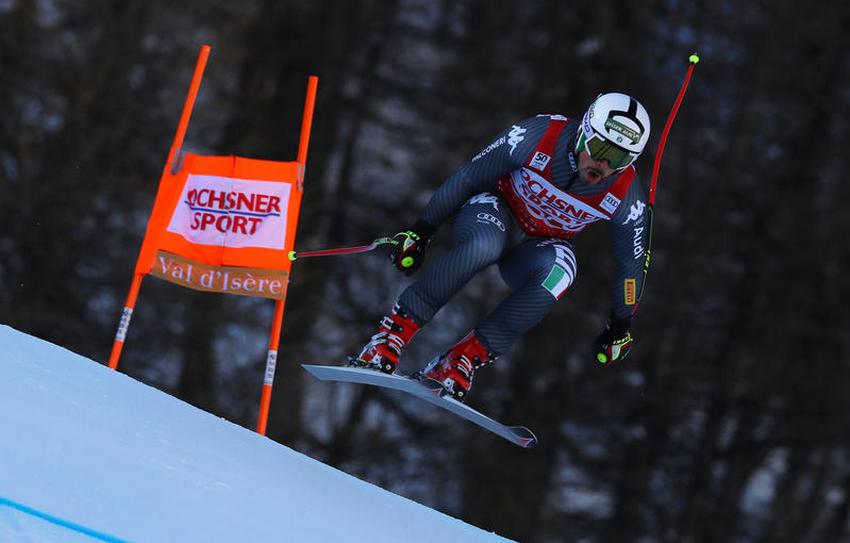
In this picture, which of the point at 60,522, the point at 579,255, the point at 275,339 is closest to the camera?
the point at 60,522

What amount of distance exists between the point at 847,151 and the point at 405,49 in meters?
5.14

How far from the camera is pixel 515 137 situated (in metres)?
6.37

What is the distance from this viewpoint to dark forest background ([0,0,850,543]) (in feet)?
52.9

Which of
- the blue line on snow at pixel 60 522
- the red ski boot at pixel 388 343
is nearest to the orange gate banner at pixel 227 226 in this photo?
the red ski boot at pixel 388 343

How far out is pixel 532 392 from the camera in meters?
16.4

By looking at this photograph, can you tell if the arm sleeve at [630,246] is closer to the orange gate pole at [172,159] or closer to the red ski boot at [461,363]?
the red ski boot at [461,363]

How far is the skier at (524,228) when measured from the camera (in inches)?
248

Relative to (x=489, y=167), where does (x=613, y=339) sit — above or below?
below

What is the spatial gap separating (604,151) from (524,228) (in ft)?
1.99

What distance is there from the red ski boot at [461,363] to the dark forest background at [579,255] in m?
9.24

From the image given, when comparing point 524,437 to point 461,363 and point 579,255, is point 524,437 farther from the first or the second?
point 579,255

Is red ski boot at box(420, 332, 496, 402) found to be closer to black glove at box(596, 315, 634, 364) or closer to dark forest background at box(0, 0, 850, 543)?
black glove at box(596, 315, 634, 364)

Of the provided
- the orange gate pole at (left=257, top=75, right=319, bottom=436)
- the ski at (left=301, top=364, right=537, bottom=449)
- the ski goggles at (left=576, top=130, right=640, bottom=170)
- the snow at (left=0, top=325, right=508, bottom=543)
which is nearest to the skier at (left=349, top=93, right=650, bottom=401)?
the ski goggles at (left=576, top=130, right=640, bottom=170)

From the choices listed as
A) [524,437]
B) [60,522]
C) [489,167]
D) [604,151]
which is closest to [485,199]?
[489,167]
